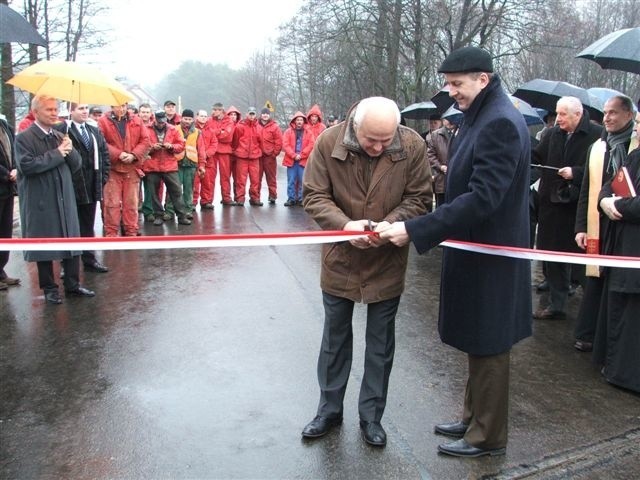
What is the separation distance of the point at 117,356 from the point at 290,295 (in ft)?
6.95

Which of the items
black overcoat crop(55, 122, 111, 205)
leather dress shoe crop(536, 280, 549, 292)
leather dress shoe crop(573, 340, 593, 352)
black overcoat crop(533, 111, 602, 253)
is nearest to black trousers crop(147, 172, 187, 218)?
black overcoat crop(55, 122, 111, 205)

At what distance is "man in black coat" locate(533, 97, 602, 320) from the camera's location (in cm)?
563

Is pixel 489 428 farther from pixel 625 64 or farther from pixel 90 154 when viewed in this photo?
pixel 90 154

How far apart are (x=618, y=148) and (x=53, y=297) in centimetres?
528

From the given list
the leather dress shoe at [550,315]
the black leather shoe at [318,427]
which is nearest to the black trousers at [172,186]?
the leather dress shoe at [550,315]

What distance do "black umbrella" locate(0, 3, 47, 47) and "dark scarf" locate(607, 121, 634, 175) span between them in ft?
15.6

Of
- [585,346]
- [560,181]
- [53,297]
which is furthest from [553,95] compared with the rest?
[53,297]

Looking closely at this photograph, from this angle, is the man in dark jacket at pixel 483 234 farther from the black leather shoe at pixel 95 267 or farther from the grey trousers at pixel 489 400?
the black leather shoe at pixel 95 267

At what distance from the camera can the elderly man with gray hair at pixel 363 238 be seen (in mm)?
3330

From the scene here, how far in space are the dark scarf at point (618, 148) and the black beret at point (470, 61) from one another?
2258 mm

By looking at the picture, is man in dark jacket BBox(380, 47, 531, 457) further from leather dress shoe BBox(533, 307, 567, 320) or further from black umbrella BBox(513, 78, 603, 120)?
black umbrella BBox(513, 78, 603, 120)

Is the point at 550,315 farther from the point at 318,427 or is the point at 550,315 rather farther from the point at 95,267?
the point at 95,267

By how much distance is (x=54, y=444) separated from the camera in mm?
3447

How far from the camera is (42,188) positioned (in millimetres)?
5926
